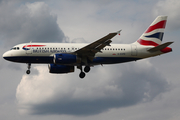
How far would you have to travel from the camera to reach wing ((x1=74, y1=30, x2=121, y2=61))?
144 ft

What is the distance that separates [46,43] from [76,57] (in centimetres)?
Answer: 540

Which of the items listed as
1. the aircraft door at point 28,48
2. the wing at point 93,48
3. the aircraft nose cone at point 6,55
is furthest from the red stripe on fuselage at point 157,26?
the aircraft nose cone at point 6,55

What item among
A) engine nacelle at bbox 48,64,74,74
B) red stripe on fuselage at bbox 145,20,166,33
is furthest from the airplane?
red stripe on fuselage at bbox 145,20,166,33

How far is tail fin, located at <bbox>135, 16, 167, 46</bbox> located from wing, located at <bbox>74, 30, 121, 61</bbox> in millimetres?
9655

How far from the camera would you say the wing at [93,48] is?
4394 cm

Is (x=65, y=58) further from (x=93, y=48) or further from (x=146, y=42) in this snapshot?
(x=146, y=42)

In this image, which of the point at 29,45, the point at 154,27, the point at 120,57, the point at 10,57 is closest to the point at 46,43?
the point at 29,45

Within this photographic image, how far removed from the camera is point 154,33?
5425cm

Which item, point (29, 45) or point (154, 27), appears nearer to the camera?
point (29, 45)

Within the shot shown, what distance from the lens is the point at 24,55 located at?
4716 cm

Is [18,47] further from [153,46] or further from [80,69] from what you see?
[153,46]

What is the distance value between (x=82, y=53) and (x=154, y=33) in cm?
1458

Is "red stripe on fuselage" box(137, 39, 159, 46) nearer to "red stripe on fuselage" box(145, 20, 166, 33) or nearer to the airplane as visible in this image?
the airplane

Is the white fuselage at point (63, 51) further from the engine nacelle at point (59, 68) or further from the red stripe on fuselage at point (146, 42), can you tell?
the engine nacelle at point (59, 68)
